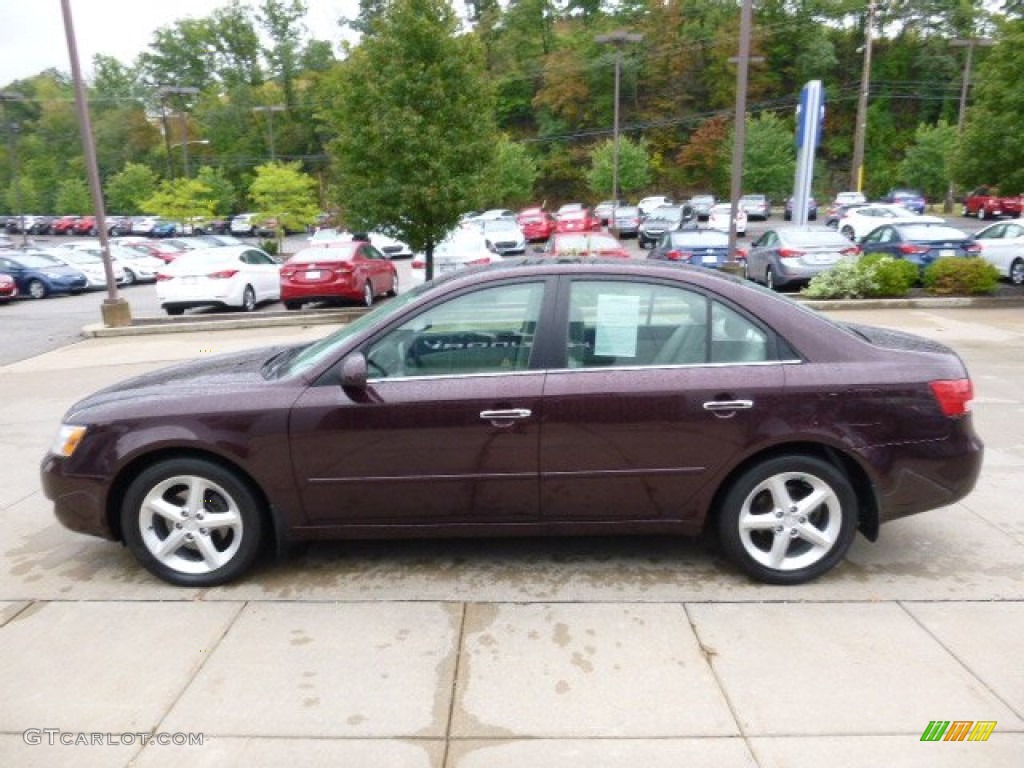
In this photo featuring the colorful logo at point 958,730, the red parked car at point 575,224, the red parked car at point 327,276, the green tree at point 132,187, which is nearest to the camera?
the colorful logo at point 958,730

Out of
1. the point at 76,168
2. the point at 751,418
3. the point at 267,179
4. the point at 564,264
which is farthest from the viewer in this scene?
the point at 76,168

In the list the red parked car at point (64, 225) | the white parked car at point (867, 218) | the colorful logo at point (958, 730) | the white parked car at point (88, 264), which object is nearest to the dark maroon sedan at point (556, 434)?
the colorful logo at point (958, 730)

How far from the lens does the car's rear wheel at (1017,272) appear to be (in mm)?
15578

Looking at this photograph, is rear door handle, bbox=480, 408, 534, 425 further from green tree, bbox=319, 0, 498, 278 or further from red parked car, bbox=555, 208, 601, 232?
red parked car, bbox=555, 208, 601, 232

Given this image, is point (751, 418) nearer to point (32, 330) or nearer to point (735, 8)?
point (32, 330)

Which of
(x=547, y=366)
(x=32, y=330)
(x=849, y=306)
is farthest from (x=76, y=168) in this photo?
(x=547, y=366)

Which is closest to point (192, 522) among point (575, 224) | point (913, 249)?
point (913, 249)

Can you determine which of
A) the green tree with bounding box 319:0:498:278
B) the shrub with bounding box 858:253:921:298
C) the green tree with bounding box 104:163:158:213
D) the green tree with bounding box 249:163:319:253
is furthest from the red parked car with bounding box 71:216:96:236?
the shrub with bounding box 858:253:921:298

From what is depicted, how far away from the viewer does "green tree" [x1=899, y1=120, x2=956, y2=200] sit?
4631 cm

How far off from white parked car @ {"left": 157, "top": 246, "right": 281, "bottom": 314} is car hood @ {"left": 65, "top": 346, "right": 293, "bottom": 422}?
39.0ft

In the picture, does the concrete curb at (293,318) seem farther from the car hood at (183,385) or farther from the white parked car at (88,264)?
the white parked car at (88,264)

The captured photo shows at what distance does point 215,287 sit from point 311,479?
512 inches

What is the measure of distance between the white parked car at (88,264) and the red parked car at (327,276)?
1284cm

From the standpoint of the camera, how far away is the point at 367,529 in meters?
3.82
